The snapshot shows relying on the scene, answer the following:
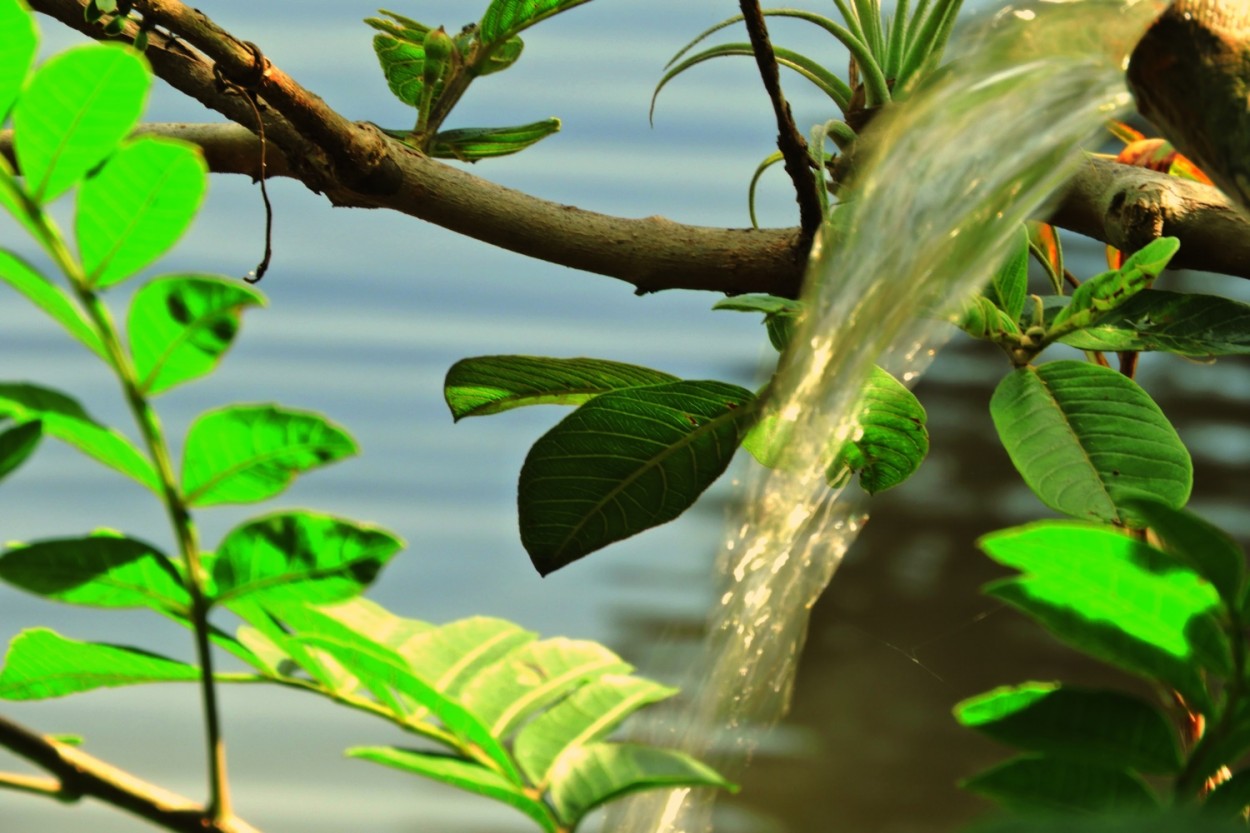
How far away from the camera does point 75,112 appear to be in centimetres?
21

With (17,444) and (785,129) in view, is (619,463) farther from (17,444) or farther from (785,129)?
(17,444)

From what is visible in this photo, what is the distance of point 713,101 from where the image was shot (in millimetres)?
2305

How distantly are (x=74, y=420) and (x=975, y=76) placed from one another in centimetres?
41

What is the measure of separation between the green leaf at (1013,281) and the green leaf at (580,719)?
0.37m

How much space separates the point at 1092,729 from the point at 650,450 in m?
0.32

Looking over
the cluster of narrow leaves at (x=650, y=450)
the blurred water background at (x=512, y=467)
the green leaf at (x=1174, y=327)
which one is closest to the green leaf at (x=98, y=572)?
the cluster of narrow leaves at (x=650, y=450)

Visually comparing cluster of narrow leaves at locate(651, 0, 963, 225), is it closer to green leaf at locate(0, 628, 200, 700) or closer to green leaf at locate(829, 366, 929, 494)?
green leaf at locate(829, 366, 929, 494)

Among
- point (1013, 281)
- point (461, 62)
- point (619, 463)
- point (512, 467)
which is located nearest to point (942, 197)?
point (1013, 281)

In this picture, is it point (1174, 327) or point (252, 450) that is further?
point (1174, 327)

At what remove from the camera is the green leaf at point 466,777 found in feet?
0.69

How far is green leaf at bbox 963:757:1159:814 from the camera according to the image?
20 centimetres

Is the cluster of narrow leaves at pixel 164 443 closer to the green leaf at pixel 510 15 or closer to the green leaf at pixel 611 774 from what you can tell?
the green leaf at pixel 611 774

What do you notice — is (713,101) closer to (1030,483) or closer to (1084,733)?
(1030,483)

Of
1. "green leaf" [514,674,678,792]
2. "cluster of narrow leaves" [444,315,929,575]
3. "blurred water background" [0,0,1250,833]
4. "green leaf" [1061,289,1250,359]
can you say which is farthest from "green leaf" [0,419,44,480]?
"blurred water background" [0,0,1250,833]
